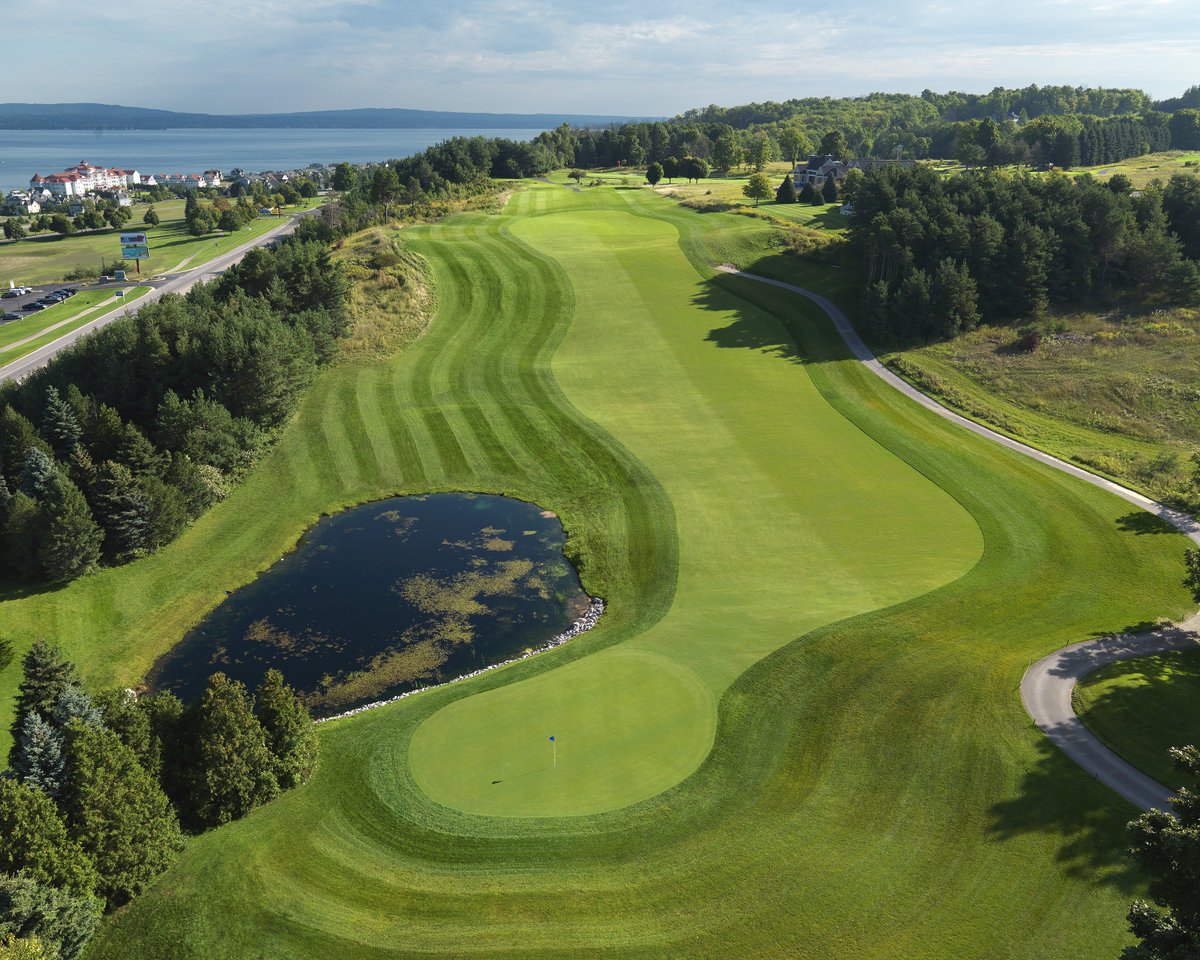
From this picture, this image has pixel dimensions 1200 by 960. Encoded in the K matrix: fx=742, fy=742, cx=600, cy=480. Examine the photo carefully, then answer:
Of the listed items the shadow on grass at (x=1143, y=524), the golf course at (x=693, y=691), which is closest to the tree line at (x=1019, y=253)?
the golf course at (x=693, y=691)

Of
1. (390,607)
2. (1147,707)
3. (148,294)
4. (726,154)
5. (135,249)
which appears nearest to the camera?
(1147,707)

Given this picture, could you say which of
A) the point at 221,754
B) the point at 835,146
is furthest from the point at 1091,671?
the point at 835,146

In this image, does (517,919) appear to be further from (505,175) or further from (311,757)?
(505,175)

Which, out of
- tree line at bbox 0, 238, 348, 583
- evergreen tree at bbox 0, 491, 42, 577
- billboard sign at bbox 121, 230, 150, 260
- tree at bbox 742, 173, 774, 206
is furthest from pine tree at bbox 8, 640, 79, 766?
tree at bbox 742, 173, 774, 206

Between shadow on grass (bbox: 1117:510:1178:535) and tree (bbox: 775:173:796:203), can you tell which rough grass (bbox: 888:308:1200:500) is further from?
tree (bbox: 775:173:796:203)

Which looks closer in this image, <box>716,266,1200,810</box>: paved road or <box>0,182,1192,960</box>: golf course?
<box>0,182,1192,960</box>: golf course

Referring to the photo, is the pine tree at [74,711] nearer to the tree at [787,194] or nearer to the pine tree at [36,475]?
the pine tree at [36,475]

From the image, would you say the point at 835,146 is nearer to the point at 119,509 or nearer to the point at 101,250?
the point at 101,250
